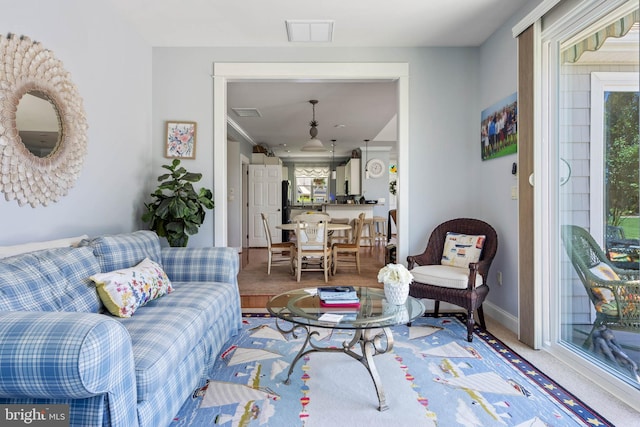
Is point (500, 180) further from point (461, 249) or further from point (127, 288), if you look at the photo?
point (127, 288)

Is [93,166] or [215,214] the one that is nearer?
[93,166]

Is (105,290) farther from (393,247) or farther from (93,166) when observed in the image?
(393,247)

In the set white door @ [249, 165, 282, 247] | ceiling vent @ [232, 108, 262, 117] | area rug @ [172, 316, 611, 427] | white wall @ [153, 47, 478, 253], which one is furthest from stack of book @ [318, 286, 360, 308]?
white door @ [249, 165, 282, 247]

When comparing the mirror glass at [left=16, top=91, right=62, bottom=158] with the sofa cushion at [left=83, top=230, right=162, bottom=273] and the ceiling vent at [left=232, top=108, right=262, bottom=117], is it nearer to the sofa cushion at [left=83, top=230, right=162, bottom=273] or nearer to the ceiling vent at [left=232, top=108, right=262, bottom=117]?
the sofa cushion at [left=83, top=230, right=162, bottom=273]

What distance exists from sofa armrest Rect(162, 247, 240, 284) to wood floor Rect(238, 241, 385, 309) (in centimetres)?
97

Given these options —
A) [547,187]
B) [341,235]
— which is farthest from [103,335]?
[341,235]

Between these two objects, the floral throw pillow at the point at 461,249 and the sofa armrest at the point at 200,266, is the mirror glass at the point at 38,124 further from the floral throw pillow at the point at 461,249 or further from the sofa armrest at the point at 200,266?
the floral throw pillow at the point at 461,249

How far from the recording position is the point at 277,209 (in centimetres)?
851

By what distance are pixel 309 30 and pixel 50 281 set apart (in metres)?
2.83

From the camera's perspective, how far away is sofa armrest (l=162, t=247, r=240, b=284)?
2.84 metres

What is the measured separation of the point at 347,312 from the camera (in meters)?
2.05

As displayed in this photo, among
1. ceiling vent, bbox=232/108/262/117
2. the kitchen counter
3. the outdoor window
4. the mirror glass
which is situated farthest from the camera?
the outdoor window

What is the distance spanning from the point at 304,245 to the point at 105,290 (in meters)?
2.87

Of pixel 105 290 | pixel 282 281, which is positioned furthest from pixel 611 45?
pixel 282 281
